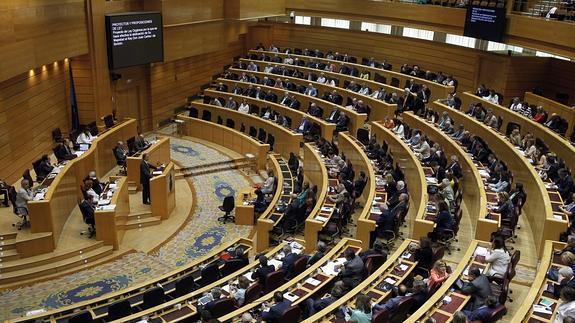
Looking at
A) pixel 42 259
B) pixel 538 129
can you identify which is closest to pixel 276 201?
pixel 42 259

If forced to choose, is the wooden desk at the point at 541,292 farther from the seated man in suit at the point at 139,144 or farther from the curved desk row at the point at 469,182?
the seated man in suit at the point at 139,144

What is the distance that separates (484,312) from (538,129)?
26.9ft

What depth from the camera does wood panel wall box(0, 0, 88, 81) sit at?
11.5 metres

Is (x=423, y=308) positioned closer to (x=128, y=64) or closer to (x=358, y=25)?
(x=128, y=64)

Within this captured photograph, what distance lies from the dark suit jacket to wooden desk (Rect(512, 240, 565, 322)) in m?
2.63

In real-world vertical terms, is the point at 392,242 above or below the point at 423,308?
below

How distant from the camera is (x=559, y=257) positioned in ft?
26.2

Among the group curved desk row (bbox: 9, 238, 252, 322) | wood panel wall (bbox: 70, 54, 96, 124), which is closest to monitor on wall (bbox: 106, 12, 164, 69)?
wood panel wall (bbox: 70, 54, 96, 124)

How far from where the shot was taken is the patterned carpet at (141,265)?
30.6 ft

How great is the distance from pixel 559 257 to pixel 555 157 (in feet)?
13.7

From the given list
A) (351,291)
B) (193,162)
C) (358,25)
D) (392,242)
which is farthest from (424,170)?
(358,25)

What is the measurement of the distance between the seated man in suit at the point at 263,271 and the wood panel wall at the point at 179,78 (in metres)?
11.4

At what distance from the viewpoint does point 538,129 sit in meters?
13.4

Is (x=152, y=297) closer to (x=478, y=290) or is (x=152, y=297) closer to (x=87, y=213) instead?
(x=87, y=213)
